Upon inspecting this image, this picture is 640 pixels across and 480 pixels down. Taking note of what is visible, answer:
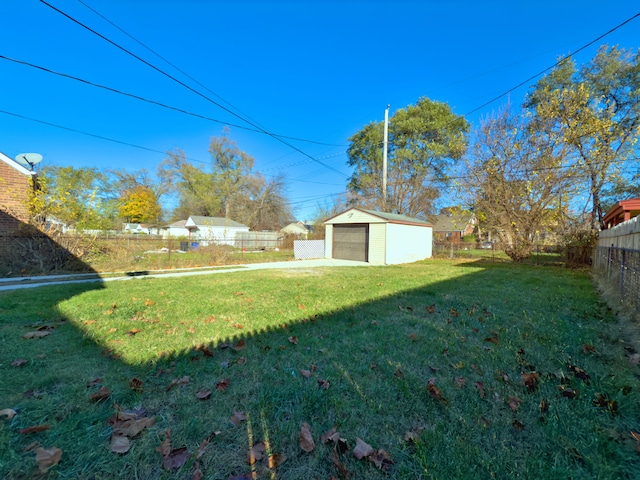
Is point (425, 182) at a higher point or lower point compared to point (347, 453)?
higher

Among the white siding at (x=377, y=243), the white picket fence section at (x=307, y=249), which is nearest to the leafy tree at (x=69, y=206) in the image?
the white picket fence section at (x=307, y=249)

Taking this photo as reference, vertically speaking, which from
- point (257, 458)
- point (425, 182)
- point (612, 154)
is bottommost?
point (257, 458)

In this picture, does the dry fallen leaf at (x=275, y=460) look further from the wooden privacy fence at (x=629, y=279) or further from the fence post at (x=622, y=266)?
the fence post at (x=622, y=266)

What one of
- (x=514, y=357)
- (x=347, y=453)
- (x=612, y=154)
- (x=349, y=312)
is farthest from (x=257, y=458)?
(x=612, y=154)

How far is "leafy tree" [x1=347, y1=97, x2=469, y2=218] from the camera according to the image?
24.3 metres

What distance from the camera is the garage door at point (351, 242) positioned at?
1576 cm

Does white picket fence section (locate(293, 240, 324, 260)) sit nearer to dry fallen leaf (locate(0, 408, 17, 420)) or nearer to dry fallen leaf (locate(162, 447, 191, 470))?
dry fallen leaf (locate(0, 408, 17, 420))

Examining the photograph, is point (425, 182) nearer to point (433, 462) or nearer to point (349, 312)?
point (349, 312)

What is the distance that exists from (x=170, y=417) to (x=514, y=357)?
10.6 ft

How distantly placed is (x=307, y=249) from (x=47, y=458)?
52.6ft

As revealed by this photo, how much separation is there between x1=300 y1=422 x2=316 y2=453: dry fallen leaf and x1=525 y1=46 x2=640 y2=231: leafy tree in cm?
1624

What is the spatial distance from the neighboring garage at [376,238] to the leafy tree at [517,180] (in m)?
3.77

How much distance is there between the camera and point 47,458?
4.92 ft

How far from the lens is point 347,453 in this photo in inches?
64.2
